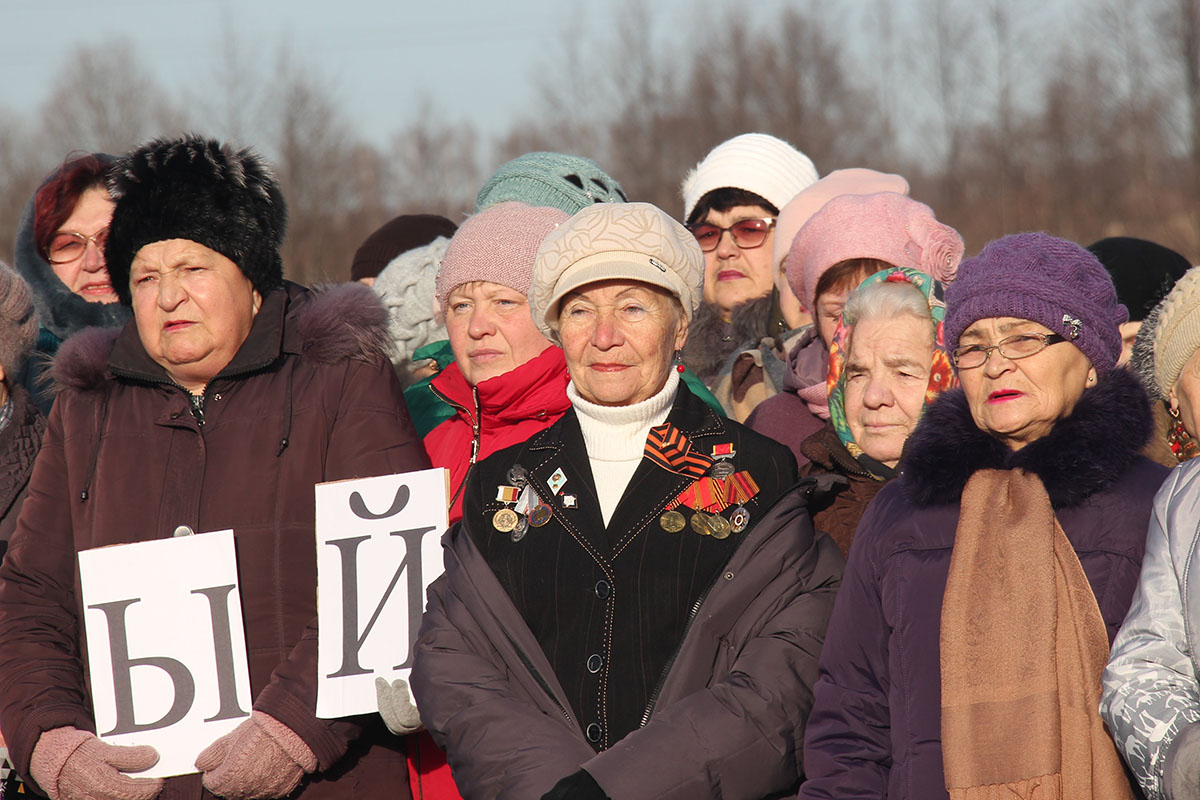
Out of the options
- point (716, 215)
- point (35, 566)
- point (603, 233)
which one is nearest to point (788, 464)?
point (603, 233)

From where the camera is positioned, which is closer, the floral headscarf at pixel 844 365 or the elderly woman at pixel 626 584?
the elderly woman at pixel 626 584

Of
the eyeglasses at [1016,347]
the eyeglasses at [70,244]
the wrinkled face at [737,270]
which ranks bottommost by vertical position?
the eyeglasses at [1016,347]

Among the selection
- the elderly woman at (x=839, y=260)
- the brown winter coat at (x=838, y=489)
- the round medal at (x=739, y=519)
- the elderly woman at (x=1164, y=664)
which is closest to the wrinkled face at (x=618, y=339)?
the round medal at (x=739, y=519)

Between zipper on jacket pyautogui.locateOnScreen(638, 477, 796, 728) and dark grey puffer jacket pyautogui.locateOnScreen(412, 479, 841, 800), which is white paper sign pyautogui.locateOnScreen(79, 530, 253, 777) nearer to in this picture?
dark grey puffer jacket pyautogui.locateOnScreen(412, 479, 841, 800)

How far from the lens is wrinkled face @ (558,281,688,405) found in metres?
3.98

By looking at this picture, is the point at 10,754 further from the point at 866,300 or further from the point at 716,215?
the point at 716,215

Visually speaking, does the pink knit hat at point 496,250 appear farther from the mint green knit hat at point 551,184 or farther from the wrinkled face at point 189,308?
the wrinkled face at point 189,308

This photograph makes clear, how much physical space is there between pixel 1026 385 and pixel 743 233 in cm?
315

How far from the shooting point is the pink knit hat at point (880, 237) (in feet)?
16.5

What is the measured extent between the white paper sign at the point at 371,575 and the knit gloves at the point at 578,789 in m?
0.78

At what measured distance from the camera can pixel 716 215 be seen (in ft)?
21.9

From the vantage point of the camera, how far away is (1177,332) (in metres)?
3.59

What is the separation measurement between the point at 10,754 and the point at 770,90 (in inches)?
1313

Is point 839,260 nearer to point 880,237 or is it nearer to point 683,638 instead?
A: point 880,237
